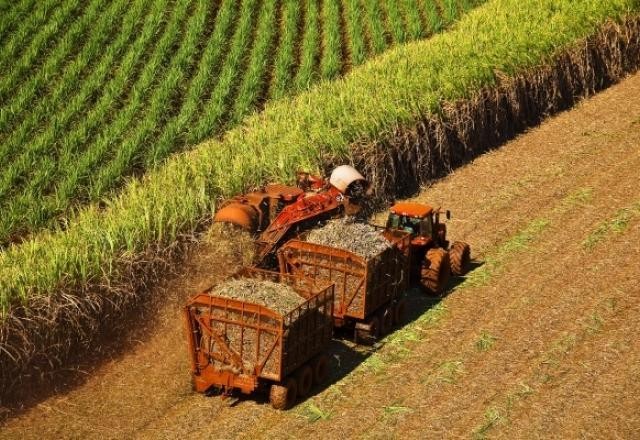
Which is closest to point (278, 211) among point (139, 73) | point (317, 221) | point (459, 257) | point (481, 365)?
point (317, 221)

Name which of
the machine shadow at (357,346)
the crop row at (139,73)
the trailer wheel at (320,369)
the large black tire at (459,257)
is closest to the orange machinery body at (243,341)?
the trailer wheel at (320,369)

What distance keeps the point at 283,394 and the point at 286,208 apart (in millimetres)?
4867

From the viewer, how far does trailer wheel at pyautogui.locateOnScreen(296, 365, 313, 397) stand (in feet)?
54.3

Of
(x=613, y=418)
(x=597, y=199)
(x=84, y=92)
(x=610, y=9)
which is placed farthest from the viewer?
(x=610, y=9)

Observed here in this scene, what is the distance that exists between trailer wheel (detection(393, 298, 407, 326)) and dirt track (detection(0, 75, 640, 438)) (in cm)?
36

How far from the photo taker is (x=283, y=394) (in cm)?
1603

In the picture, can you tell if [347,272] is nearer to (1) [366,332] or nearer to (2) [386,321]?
(1) [366,332]

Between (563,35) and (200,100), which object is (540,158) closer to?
(563,35)

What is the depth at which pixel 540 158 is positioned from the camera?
27.9 meters

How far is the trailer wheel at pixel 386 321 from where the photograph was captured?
61.6 ft

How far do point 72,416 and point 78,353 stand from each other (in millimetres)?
1546

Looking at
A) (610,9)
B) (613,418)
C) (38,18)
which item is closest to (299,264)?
(613,418)

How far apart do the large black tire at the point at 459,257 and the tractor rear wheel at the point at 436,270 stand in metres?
0.57

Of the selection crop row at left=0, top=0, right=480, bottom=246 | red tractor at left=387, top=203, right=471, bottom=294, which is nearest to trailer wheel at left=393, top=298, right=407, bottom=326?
red tractor at left=387, top=203, right=471, bottom=294
